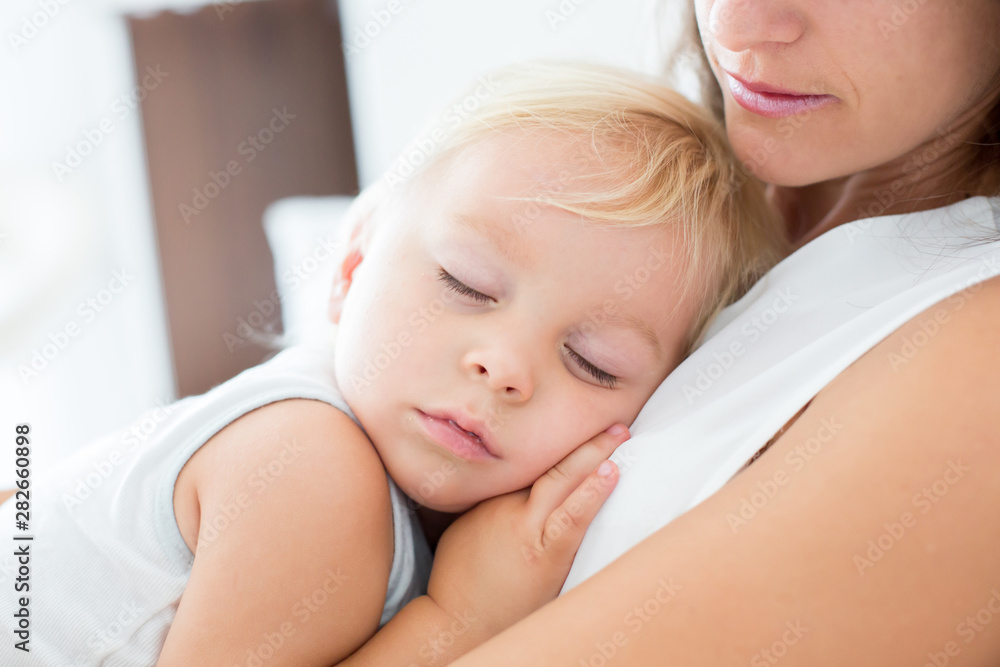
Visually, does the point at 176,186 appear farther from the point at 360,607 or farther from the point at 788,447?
the point at 788,447

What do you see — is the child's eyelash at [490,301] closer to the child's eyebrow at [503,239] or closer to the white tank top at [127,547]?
the child's eyebrow at [503,239]

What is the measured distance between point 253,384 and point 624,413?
49cm

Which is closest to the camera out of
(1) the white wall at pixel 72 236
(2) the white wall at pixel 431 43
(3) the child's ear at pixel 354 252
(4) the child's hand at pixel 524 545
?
(4) the child's hand at pixel 524 545

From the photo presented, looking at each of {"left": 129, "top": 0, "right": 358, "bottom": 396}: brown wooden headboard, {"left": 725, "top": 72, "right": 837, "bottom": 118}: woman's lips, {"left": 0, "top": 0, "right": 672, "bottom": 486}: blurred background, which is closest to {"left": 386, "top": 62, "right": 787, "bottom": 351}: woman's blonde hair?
{"left": 725, "top": 72, "right": 837, "bottom": 118}: woman's lips

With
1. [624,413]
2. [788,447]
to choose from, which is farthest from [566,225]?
[788,447]

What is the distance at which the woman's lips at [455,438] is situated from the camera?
36.8 inches

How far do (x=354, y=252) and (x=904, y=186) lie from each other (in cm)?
85

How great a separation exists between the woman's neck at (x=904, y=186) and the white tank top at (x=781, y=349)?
0.19 m

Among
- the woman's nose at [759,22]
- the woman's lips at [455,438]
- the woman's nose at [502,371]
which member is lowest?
the woman's lips at [455,438]

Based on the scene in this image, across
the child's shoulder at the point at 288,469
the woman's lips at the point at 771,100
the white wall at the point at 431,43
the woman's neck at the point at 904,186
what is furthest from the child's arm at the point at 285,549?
the white wall at the point at 431,43

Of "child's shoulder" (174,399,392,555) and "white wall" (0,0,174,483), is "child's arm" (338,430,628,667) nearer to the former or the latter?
"child's shoulder" (174,399,392,555)

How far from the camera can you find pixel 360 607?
88 cm


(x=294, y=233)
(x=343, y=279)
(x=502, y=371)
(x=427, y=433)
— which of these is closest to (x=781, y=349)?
(x=502, y=371)

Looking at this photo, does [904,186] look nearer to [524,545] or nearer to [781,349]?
[781,349]
